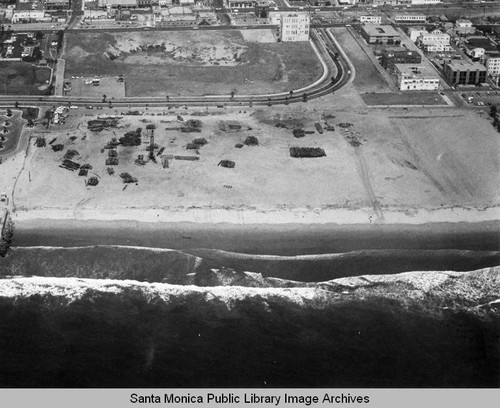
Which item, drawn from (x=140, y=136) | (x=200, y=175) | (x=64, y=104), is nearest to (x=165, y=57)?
(x=64, y=104)

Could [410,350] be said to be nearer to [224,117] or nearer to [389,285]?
[389,285]

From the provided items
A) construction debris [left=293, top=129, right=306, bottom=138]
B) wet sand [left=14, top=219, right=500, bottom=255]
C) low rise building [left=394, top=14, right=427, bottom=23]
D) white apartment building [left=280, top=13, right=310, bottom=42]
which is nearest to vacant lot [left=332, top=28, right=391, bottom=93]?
white apartment building [left=280, top=13, right=310, bottom=42]

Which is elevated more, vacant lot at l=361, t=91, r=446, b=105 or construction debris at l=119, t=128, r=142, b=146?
construction debris at l=119, t=128, r=142, b=146

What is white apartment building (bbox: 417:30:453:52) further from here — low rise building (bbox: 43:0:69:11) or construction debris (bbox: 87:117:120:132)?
low rise building (bbox: 43:0:69:11)

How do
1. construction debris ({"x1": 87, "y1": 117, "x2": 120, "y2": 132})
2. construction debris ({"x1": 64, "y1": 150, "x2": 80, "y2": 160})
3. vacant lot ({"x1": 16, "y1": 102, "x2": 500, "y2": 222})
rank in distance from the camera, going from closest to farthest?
1. vacant lot ({"x1": 16, "y1": 102, "x2": 500, "y2": 222})
2. construction debris ({"x1": 64, "y1": 150, "x2": 80, "y2": 160})
3. construction debris ({"x1": 87, "y1": 117, "x2": 120, "y2": 132})

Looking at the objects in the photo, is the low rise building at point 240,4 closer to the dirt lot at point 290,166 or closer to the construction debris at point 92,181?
the dirt lot at point 290,166

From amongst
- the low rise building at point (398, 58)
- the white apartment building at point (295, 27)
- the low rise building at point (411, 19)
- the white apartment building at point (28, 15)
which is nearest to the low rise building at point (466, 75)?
the low rise building at point (398, 58)
